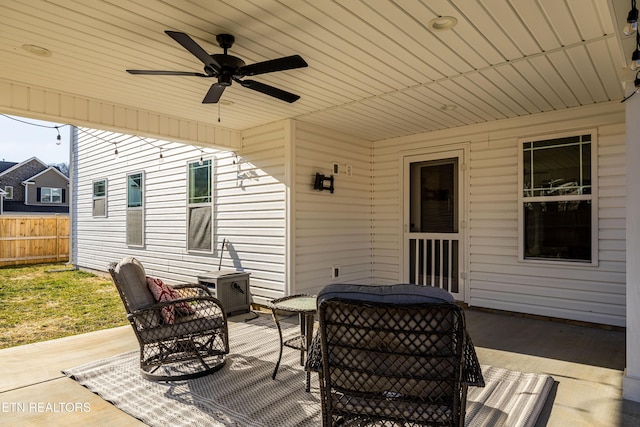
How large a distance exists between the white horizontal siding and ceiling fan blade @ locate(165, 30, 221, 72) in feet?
8.42

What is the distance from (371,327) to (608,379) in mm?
2601

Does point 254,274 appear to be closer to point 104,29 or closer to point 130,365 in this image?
point 130,365

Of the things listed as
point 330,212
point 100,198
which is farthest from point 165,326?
point 100,198

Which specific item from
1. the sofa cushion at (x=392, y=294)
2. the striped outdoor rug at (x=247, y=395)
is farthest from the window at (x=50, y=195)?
the sofa cushion at (x=392, y=294)

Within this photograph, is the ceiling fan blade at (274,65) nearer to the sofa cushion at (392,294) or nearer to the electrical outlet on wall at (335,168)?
the sofa cushion at (392,294)

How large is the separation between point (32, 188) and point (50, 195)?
926 millimetres

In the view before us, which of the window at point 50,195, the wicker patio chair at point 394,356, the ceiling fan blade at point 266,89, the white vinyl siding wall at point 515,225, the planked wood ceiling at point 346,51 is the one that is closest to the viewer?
the wicker patio chair at point 394,356

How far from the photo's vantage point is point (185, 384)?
9.65 ft

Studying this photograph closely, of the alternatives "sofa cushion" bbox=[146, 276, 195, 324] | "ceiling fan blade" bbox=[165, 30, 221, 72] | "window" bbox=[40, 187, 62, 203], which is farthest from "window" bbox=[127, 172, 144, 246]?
"window" bbox=[40, 187, 62, 203]

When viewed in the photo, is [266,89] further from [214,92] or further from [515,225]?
[515,225]

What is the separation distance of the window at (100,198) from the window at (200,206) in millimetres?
3717

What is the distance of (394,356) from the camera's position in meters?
1.73

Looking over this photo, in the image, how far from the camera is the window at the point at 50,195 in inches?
790

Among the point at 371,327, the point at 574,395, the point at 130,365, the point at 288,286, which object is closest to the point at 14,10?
the point at 130,365
